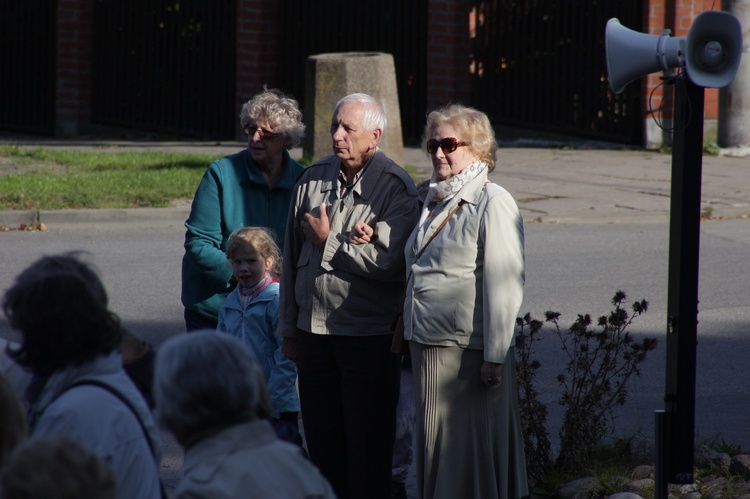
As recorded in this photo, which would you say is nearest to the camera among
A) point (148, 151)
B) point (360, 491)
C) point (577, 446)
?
point (360, 491)

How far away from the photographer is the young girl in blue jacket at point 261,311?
4.58 meters

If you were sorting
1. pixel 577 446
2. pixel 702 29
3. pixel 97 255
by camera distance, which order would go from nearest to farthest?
pixel 702 29, pixel 577 446, pixel 97 255

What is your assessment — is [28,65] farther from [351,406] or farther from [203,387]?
[203,387]

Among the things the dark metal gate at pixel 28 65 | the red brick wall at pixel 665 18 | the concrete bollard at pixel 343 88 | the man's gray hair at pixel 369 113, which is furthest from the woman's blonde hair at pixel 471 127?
the dark metal gate at pixel 28 65

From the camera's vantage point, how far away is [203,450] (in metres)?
2.35

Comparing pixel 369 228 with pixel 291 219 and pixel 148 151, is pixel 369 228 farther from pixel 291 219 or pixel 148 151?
pixel 148 151

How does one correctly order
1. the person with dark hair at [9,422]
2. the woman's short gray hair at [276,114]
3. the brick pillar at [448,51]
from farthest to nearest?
the brick pillar at [448,51], the woman's short gray hair at [276,114], the person with dark hair at [9,422]

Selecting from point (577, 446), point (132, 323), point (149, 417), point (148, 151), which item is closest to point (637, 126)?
point (148, 151)

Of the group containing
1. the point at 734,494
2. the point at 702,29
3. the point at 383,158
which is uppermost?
the point at 702,29

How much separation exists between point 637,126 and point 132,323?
10.4 metres

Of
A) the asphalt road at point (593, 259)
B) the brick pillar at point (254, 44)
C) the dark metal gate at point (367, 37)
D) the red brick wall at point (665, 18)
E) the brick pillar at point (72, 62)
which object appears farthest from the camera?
the brick pillar at point (72, 62)

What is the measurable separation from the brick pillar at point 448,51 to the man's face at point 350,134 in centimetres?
1287

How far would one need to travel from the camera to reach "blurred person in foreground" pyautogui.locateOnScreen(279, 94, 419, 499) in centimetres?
436

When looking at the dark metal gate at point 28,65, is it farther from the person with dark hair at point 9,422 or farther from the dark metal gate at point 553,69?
the person with dark hair at point 9,422
